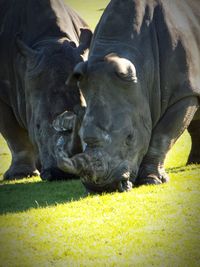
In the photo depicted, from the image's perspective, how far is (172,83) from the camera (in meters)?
13.2

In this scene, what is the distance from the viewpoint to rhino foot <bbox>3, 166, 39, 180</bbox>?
1582 cm

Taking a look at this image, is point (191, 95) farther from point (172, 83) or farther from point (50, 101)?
point (50, 101)

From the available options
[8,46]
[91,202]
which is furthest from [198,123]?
[91,202]

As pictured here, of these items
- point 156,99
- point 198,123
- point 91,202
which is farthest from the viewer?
point 198,123

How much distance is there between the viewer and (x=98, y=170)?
12070 millimetres

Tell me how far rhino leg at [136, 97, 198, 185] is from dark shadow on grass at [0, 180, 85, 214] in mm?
999

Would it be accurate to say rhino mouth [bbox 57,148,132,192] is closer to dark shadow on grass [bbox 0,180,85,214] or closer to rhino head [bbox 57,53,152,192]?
rhino head [bbox 57,53,152,192]

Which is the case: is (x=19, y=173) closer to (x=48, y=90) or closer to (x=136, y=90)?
(x=48, y=90)

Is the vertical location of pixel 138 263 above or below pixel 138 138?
above

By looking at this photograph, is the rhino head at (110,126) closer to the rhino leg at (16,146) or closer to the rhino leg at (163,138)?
the rhino leg at (163,138)

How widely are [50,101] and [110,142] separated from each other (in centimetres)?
252

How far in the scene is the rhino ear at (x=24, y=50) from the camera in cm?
1507

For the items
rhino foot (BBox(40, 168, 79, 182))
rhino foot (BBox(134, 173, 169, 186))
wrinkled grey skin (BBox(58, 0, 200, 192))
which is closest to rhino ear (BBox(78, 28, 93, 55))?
wrinkled grey skin (BBox(58, 0, 200, 192))

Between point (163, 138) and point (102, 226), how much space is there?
10.9 feet
